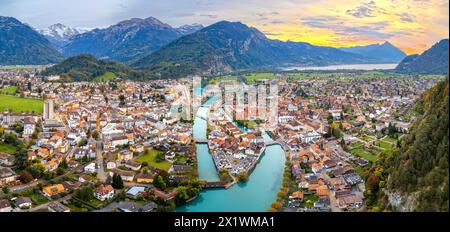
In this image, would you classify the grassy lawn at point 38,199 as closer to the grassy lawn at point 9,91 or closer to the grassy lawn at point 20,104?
the grassy lawn at point 20,104

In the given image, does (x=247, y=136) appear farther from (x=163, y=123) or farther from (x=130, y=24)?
(x=130, y=24)

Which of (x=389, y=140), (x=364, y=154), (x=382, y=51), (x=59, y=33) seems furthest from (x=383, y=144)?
(x=382, y=51)

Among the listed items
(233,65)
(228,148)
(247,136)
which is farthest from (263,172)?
(233,65)

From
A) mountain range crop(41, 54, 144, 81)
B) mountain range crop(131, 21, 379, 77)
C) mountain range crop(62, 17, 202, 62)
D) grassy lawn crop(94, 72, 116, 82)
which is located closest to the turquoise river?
grassy lawn crop(94, 72, 116, 82)

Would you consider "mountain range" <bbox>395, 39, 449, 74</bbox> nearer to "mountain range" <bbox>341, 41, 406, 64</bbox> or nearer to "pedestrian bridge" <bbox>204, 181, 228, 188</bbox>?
"pedestrian bridge" <bbox>204, 181, 228, 188</bbox>
